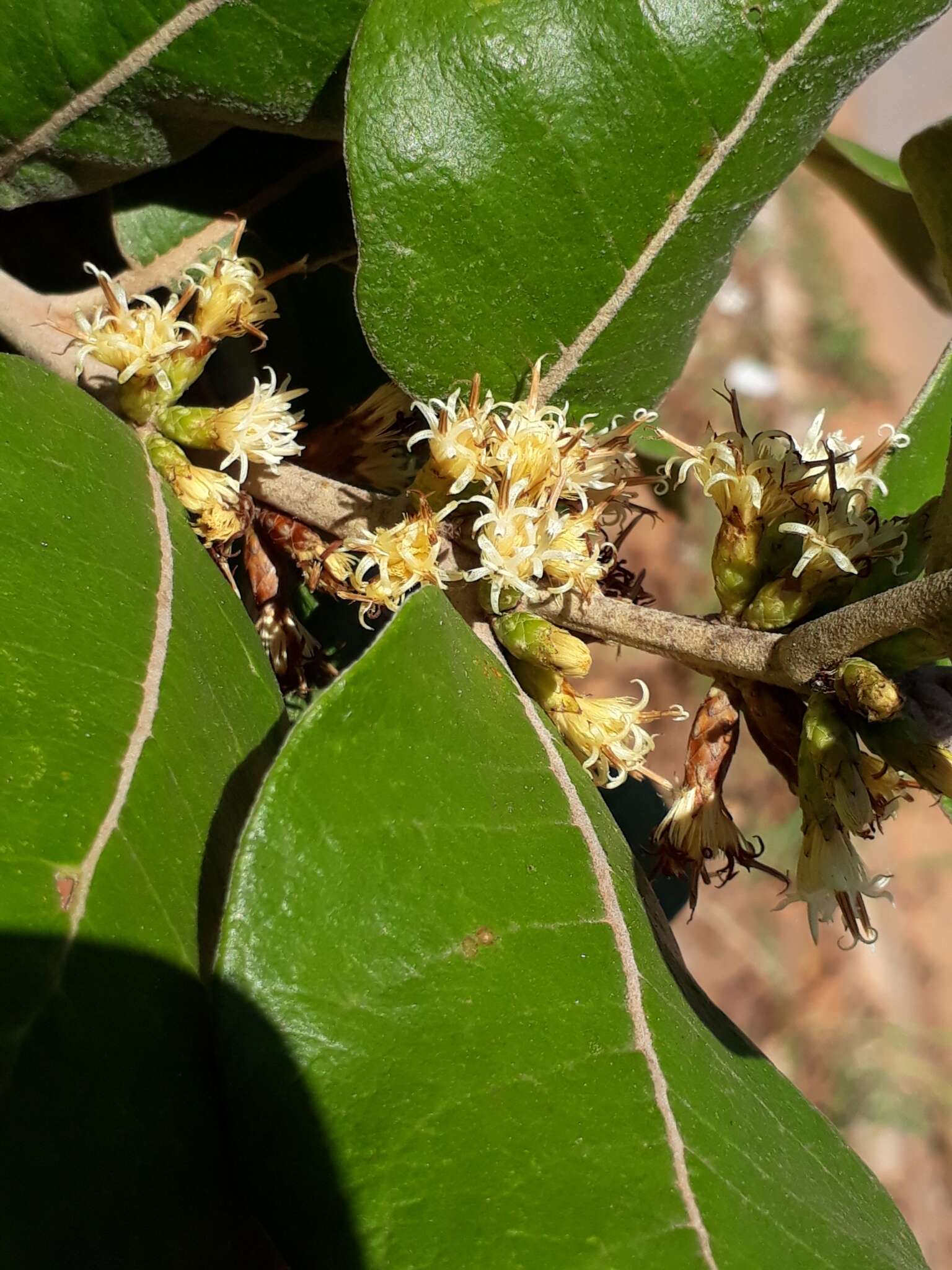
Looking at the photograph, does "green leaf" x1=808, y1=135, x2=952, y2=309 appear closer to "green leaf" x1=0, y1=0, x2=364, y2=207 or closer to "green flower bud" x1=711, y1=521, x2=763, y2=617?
"green flower bud" x1=711, y1=521, x2=763, y2=617

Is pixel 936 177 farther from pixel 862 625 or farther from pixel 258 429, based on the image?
pixel 258 429

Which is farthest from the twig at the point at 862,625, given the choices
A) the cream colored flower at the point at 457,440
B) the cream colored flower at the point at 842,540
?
the cream colored flower at the point at 457,440

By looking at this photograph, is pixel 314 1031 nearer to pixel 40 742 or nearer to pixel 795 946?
pixel 40 742

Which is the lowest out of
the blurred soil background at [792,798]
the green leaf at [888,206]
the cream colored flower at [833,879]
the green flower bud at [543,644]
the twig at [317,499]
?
the blurred soil background at [792,798]

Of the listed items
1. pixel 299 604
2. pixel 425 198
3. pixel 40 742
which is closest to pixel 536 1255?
pixel 40 742

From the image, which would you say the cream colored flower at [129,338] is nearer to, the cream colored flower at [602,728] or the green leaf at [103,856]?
the green leaf at [103,856]

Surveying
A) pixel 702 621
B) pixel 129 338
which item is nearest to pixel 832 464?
pixel 702 621
